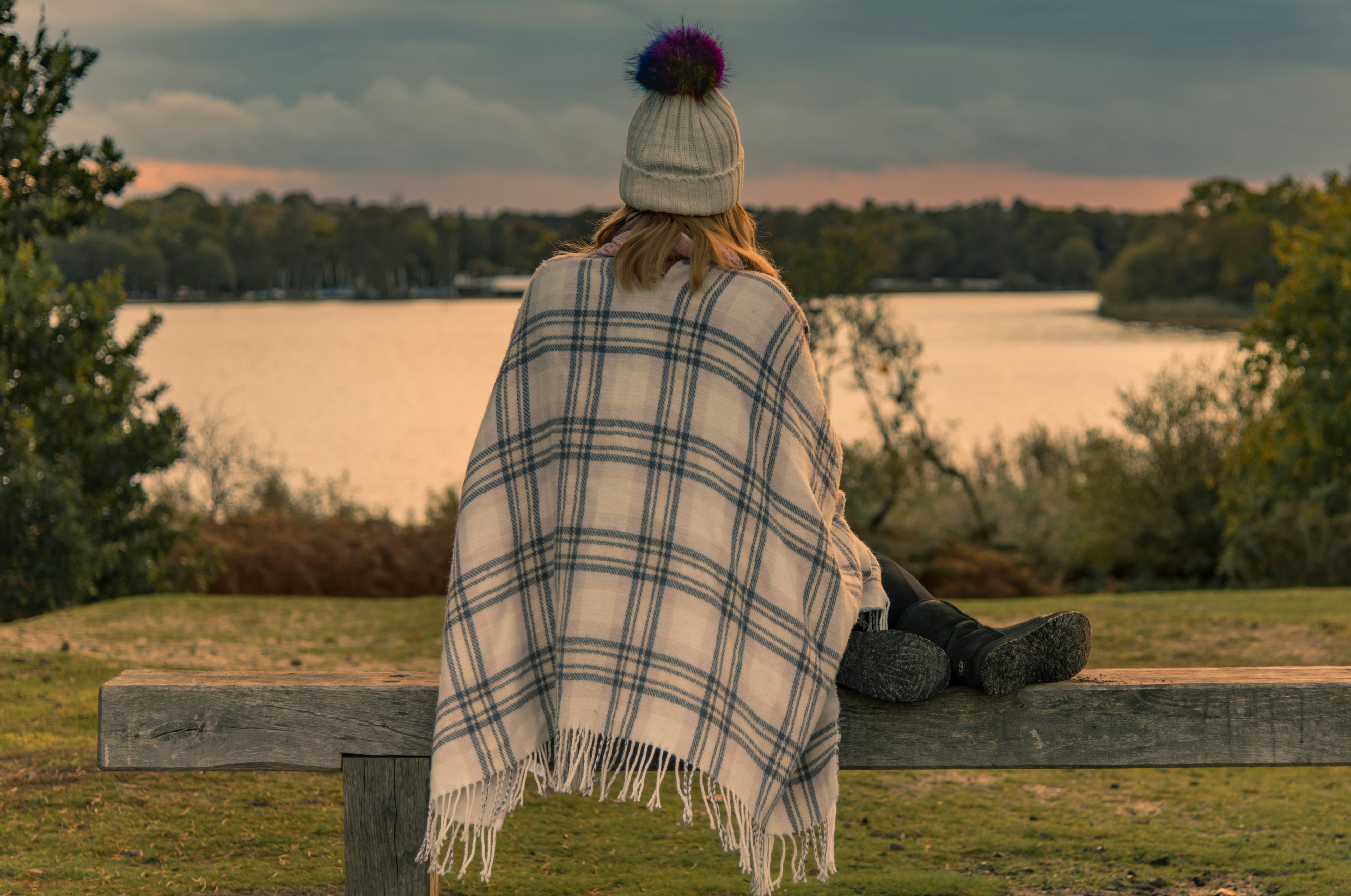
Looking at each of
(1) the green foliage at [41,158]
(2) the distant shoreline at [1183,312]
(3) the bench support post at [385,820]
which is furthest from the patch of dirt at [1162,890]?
(2) the distant shoreline at [1183,312]

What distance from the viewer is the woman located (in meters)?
2.36

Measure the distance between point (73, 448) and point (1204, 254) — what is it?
149ft

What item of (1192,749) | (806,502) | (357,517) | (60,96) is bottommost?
(357,517)

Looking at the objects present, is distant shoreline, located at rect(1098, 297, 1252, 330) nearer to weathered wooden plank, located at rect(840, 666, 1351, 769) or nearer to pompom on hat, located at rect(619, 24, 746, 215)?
weathered wooden plank, located at rect(840, 666, 1351, 769)

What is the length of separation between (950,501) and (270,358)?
88.8 feet

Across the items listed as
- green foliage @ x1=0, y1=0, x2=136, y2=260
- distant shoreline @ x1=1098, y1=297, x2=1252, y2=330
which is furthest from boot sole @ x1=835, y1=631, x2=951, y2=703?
distant shoreline @ x1=1098, y1=297, x2=1252, y2=330

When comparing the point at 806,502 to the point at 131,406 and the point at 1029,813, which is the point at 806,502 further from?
the point at 131,406

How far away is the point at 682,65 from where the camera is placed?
2395 millimetres

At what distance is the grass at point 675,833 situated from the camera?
3.45 meters

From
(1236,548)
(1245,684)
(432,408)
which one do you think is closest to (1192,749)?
(1245,684)

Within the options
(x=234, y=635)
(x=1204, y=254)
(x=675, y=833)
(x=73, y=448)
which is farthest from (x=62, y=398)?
(x=1204, y=254)

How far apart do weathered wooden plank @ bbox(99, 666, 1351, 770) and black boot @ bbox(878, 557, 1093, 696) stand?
5 cm

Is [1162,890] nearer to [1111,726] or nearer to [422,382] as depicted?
[1111,726]

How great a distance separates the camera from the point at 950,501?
13.9 meters
